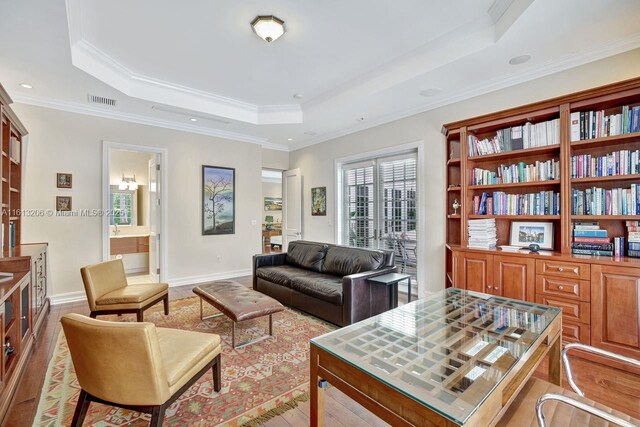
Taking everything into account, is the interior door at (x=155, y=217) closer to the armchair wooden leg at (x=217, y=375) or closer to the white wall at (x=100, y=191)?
the white wall at (x=100, y=191)

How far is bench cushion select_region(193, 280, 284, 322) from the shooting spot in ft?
9.28

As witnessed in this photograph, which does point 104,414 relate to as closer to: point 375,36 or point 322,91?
point 375,36

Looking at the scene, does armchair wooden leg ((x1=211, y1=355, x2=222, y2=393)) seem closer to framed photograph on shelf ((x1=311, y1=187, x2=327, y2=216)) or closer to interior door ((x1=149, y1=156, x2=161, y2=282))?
interior door ((x1=149, y1=156, x2=161, y2=282))

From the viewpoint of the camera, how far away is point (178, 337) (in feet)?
6.77

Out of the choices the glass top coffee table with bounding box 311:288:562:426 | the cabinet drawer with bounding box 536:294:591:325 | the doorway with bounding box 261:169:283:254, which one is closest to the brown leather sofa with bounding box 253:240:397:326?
the glass top coffee table with bounding box 311:288:562:426

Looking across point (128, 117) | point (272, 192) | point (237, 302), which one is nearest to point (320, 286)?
point (237, 302)

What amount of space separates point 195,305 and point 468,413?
397 centimetres

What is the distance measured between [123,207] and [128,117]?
8.47 feet

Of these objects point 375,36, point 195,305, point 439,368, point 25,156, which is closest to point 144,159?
point 25,156

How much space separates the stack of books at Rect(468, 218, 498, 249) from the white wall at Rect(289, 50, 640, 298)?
64cm

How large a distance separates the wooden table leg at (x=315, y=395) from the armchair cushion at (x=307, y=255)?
2889 mm

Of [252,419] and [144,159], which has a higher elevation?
[144,159]

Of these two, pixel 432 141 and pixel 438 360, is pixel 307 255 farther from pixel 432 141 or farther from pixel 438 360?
pixel 438 360

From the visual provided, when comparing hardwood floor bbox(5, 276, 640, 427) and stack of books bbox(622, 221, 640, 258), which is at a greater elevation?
stack of books bbox(622, 221, 640, 258)
